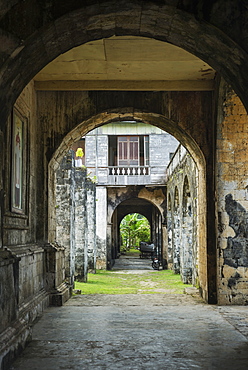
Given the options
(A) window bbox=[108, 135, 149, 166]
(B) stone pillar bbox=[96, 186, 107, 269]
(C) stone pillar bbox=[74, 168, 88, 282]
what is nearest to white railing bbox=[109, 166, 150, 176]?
(A) window bbox=[108, 135, 149, 166]

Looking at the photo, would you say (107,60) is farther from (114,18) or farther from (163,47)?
(114,18)

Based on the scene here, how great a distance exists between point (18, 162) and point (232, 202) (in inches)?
164

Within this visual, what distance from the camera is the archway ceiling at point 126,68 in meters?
7.25

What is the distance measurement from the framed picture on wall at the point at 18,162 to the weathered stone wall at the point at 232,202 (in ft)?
12.2

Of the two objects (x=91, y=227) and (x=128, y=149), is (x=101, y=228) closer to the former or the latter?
(x=91, y=227)

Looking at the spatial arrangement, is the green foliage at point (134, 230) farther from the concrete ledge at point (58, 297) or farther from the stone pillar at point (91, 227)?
the concrete ledge at point (58, 297)

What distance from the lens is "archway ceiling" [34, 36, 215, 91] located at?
7246 mm

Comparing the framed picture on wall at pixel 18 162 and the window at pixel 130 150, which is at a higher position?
the window at pixel 130 150

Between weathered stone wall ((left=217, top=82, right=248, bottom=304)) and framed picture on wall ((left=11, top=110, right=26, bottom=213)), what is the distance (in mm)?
3722

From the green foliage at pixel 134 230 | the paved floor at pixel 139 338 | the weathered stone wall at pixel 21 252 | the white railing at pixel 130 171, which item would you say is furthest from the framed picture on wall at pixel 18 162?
the green foliage at pixel 134 230

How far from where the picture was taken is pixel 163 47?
7.20m

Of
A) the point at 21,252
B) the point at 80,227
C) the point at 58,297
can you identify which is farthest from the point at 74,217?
the point at 21,252

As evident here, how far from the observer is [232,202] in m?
8.87

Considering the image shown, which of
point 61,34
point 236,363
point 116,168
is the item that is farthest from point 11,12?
point 116,168
